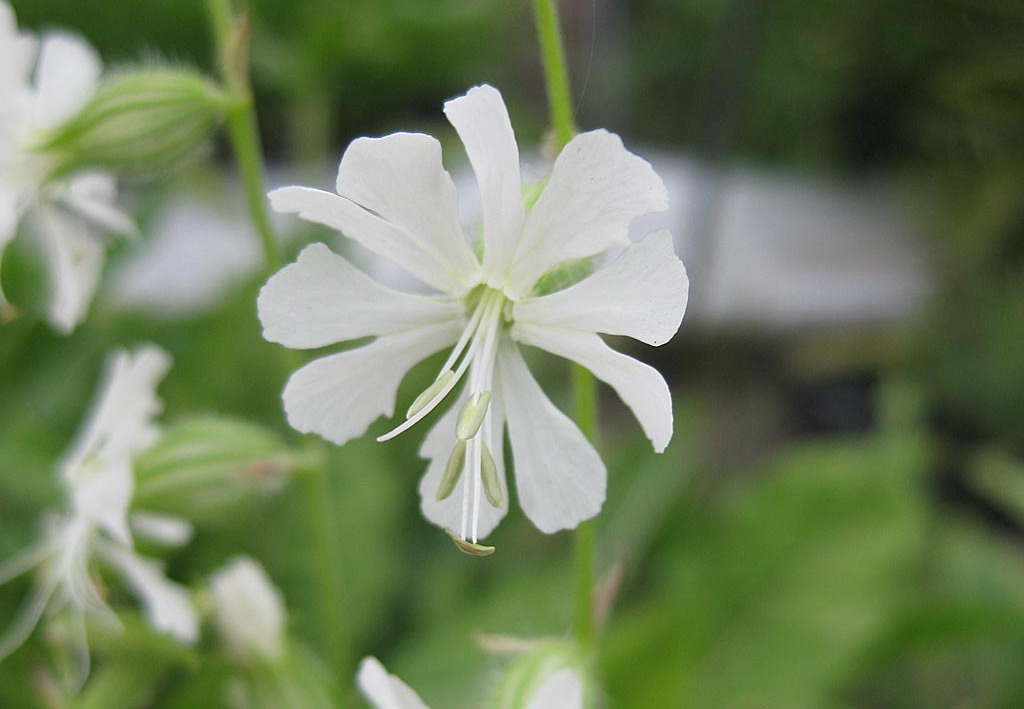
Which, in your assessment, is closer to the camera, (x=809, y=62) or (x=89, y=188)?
(x=89, y=188)

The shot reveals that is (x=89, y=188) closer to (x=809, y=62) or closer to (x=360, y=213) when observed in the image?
(x=360, y=213)

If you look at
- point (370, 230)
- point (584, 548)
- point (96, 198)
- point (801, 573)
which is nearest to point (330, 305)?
point (370, 230)

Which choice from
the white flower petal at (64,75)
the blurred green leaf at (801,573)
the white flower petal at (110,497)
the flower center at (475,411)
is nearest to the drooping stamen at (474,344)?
the flower center at (475,411)

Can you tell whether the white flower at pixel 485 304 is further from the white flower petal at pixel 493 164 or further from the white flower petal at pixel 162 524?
the white flower petal at pixel 162 524

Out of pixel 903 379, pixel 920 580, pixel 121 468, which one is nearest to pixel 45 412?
pixel 121 468

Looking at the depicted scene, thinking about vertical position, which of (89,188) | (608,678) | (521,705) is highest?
(89,188)

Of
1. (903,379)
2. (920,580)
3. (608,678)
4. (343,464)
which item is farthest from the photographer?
(903,379)
